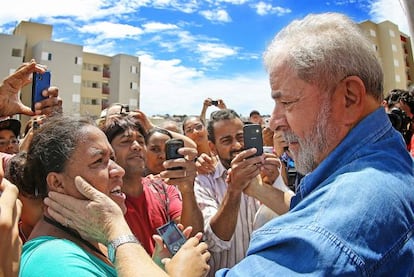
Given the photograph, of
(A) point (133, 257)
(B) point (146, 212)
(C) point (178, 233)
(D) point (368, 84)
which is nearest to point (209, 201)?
(B) point (146, 212)

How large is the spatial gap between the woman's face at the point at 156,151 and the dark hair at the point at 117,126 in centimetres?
91

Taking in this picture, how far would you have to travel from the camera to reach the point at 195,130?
5.19 metres

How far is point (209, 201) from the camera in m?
2.89

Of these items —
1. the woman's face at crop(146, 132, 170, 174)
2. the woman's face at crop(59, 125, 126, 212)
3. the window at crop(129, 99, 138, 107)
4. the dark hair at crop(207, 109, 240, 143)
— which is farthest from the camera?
the window at crop(129, 99, 138, 107)

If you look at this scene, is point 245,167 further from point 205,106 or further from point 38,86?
point 205,106

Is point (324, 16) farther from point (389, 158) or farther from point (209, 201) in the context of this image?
point (209, 201)

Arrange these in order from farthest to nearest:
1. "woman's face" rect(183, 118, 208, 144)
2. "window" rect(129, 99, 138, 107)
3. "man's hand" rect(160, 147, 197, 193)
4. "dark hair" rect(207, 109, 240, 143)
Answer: "window" rect(129, 99, 138, 107) → "woman's face" rect(183, 118, 208, 144) → "dark hair" rect(207, 109, 240, 143) → "man's hand" rect(160, 147, 197, 193)

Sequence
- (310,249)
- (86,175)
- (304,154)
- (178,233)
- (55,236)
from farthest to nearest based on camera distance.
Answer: (178,233) → (86,175) → (55,236) → (304,154) → (310,249)

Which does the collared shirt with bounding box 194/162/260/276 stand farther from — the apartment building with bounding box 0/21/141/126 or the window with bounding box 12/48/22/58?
the window with bounding box 12/48/22/58

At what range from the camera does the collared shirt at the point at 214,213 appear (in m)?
2.58

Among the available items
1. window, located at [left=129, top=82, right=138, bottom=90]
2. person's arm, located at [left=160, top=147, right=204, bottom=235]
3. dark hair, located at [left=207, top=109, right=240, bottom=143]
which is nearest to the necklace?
person's arm, located at [left=160, top=147, right=204, bottom=235]

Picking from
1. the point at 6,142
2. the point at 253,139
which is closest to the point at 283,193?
the point at 253,139

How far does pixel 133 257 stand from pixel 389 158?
1.07 m

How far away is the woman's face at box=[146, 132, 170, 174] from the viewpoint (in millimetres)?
3939
